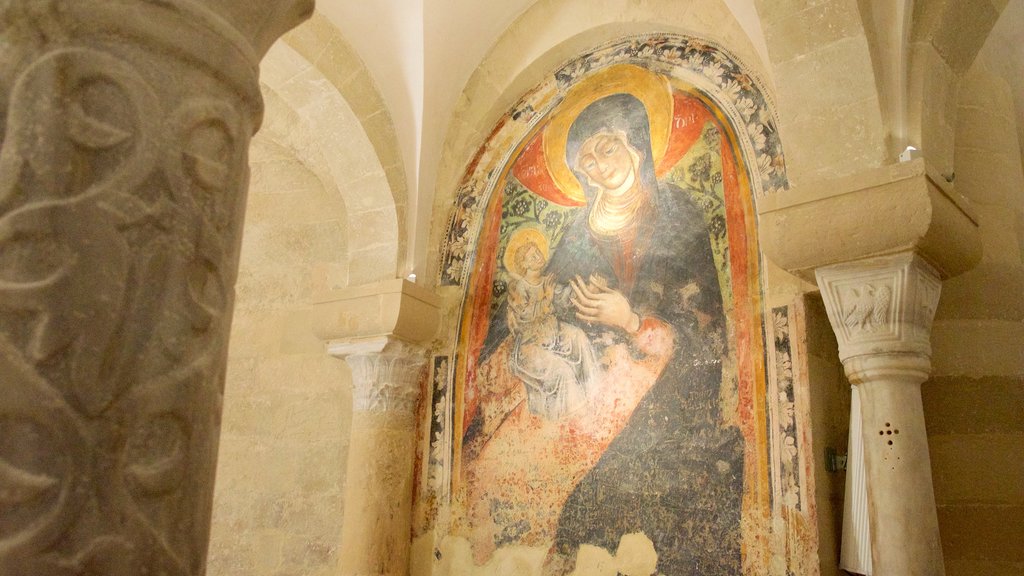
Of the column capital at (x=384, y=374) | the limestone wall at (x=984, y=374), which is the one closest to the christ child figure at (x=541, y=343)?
the column capital at (x=384, y=374)

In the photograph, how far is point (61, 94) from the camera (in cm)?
97

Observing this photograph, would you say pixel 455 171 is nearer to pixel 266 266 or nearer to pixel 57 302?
pixel 266 266

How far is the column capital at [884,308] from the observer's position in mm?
3184

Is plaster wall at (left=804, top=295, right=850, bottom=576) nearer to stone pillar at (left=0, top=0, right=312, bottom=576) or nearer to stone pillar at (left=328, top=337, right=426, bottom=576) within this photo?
stone pillar at (left=328, top=337, right=426, bottom=576)

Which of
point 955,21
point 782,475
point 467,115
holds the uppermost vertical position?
point 467,115

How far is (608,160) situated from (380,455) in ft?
7.88

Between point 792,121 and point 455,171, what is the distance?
9.07 feet

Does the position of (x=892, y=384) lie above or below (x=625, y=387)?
below

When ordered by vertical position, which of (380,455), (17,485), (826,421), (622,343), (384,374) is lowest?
(17,485)

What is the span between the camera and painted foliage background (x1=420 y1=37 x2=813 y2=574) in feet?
13.1

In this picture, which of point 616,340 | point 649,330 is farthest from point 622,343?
point 649,330

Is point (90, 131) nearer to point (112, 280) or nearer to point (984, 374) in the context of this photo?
point (112, 280)

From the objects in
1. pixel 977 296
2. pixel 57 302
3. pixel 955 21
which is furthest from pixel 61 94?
pixel 977 296

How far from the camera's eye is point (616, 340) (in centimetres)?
460
